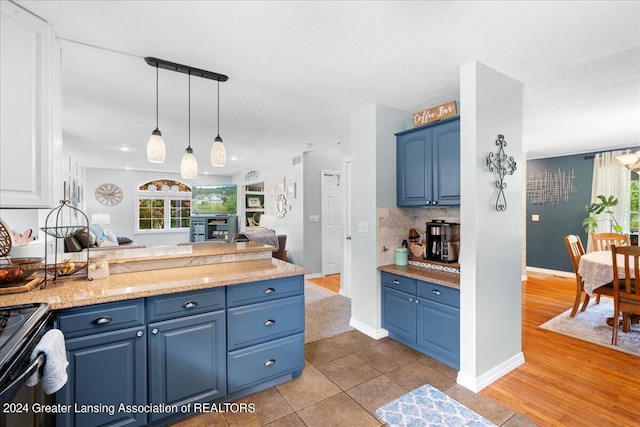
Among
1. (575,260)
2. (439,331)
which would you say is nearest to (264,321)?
(439,331)

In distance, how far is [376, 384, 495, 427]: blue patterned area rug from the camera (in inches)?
77.2

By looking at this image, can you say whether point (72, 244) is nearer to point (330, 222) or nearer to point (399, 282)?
point (330, 222)

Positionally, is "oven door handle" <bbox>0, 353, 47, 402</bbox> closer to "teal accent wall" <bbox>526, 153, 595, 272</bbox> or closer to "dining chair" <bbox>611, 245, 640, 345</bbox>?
"dining chair" <bbox>611, 245, 640, 345</bbox>

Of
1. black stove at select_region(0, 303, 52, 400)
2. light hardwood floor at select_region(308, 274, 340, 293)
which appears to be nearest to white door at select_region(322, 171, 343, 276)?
light hardwood floor at select_region(308, 274, 340, 293)

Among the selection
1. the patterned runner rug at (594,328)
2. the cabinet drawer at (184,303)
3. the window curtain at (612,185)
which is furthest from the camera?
the window curtain at (612,185)

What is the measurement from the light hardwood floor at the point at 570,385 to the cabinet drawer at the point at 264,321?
1.58 m

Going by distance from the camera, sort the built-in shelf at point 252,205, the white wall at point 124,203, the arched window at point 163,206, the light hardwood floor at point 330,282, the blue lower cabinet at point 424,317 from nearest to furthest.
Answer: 1. the blue lower cabinet at point 424,317
2. the light hardwood floor at point 330,282
3. the white wall at point 124,203
4. the arched window at point 163,206
5. the built-in shelf at point 252,205

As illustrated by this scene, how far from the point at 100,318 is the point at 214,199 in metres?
7.56

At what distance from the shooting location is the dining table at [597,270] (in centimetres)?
320

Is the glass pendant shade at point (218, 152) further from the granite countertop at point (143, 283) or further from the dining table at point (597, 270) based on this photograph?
the dining table at point (597, 270)

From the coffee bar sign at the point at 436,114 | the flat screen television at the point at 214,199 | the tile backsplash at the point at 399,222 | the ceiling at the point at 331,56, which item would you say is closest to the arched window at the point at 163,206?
the flat screen television at the point at 214,199

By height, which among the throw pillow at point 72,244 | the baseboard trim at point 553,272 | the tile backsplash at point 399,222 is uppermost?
the tile backsplash at point 399,222

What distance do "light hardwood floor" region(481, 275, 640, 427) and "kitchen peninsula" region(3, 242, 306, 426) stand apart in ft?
5.65

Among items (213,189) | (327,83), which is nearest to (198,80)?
(327,83)
